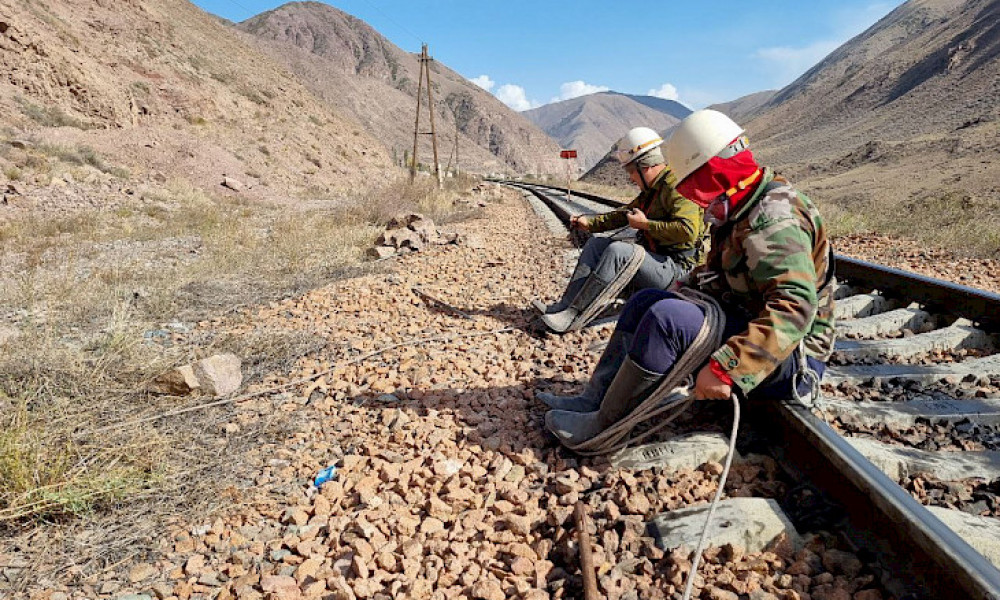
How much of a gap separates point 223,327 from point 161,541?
2.93m

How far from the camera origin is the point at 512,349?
13.9 feet

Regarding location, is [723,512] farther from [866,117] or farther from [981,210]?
[866,117]

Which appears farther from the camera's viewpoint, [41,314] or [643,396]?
[41,314]

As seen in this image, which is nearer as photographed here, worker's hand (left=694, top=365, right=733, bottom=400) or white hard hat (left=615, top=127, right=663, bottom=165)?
worker's hand (left=694, top=365, right=733, bottom=400)

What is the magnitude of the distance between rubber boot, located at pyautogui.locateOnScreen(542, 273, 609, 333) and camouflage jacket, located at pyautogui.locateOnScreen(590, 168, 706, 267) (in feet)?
1.80

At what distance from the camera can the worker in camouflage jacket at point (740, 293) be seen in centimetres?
201

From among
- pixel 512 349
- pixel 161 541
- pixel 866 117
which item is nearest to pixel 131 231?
pixel 512 349

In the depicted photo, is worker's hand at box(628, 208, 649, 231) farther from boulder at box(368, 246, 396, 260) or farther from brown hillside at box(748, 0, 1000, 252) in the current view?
brown hillside at box(748, 0, 1000, 252)

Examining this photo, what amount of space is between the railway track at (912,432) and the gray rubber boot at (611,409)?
0.24 m

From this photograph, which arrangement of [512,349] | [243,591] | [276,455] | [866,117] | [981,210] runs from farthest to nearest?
[866,117] → [981,210] → [512,349] → [276,455] → [243,591]

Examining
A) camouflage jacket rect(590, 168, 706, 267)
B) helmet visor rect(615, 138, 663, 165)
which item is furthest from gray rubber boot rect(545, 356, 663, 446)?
helmet visor rect(615, 138, 663, 165)

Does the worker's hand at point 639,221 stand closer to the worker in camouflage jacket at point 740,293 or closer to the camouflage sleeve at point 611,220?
the camouflage sleeve at point 611,220

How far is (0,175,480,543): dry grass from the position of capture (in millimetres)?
2438

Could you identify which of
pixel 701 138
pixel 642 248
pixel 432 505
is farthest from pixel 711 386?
pixel 642 248
